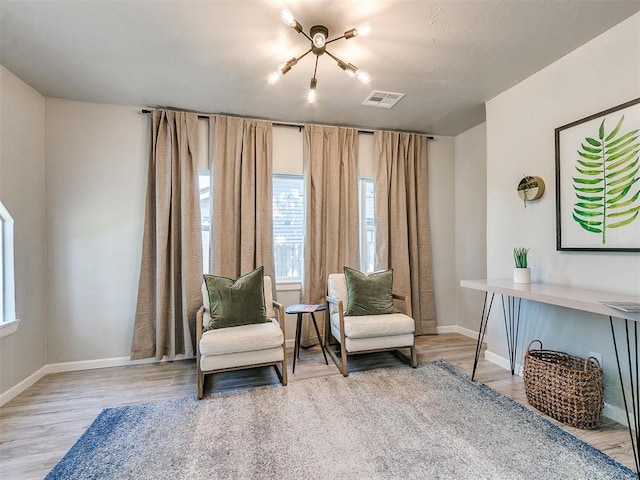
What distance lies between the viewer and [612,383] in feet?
6.58

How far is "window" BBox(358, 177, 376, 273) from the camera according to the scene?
12.5 feet

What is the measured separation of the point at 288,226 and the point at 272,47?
6.12 feet

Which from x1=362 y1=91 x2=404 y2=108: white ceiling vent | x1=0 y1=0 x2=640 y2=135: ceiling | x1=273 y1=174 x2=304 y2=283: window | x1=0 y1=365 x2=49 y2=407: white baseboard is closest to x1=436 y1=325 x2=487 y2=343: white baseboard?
x1=273 y1=174 x2=304 y2=283: window

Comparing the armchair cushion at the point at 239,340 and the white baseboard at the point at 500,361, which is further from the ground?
the armchair cushion at the point at 239,340

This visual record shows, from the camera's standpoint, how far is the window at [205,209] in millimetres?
3277

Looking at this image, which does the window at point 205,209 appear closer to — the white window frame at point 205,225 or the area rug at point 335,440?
the white window frame at point 205,225

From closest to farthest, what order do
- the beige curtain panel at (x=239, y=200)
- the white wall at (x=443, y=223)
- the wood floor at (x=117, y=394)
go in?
the wood floor at (x=117, y=394) < the beige curtain panel at (x=239, y=200) < the white wall at (x=443, y=223)

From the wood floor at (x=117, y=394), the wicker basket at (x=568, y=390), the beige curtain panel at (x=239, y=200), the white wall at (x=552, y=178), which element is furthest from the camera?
the beige curtain panel at (x=239, y=200)

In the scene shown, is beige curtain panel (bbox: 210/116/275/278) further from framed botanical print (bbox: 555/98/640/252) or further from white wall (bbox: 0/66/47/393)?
framed botanical print (bbox: 555/98/640/252)

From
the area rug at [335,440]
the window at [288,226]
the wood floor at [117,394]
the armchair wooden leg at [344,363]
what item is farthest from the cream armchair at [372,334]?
the window at [288,226]

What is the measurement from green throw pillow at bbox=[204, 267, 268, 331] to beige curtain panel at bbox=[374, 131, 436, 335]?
1578 mm

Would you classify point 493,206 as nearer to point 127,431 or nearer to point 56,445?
point 127,431

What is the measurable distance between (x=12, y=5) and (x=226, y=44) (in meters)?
1.19

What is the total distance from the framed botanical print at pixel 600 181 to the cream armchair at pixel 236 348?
2.37 metres
